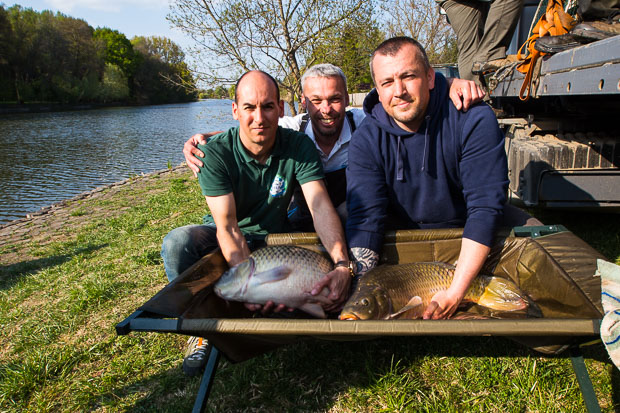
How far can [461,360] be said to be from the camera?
2188 mm

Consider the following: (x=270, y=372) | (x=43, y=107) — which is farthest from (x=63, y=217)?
(x=43, y=107)

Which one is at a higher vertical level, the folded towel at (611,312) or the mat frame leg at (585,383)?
the folded towel at (611,312)

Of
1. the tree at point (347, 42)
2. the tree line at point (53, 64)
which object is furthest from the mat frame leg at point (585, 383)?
the tree line at point (53, 64)

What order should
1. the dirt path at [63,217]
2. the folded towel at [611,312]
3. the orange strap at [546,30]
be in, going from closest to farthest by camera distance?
the folded towel at [611,312], the orange strap at [546,30], the dirt path at [63,217]

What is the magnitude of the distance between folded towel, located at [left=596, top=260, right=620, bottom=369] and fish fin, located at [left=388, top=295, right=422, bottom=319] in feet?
2.64

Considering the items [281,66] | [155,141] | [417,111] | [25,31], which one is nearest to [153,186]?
[281,66]

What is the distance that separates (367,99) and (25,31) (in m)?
58.4

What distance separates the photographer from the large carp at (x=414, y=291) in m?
1.98

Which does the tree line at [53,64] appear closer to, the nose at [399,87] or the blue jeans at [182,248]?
the blue jeans at [182,248]

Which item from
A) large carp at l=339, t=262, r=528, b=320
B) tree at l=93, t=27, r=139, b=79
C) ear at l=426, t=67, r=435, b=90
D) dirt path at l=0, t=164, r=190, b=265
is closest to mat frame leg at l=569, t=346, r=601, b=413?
large carp at l=339, t=262, r=528, b=320

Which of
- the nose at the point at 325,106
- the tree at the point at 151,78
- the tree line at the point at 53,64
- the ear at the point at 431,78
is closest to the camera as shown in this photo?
the ear at the point at 431,78

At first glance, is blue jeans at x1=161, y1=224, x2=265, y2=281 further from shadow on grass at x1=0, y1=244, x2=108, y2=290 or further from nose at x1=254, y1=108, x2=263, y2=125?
shadow on grass at x1=0, y1=244, x2=108, y2=290

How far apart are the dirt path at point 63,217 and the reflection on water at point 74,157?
3.31 ft

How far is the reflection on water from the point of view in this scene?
10.5 meters
